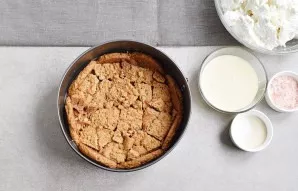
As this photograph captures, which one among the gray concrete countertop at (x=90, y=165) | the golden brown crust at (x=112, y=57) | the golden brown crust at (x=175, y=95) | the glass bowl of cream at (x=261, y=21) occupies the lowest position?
the gray concrete countertop at (x=90, y=165)

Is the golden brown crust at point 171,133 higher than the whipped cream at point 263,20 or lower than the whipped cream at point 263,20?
lower

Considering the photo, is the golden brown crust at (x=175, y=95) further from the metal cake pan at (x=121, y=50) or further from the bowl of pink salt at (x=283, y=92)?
the bowl of pink salt at (x=283, y=92)

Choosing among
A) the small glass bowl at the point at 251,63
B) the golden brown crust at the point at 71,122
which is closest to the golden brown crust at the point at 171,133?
the small glass bowl at the point at 251,63

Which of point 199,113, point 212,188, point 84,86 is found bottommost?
point 212,188

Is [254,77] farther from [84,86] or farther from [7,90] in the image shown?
[7,90]

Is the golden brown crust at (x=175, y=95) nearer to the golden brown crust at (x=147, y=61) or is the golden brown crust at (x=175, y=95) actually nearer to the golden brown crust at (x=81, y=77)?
the golden brown crust at (x=147, y=61)

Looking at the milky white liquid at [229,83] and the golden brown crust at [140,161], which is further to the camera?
the milky white liquid at [229,83]

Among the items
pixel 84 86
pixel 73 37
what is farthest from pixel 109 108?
pixel 73 37

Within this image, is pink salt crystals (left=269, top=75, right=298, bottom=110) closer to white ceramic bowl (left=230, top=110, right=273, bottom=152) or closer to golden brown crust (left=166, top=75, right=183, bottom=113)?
white ceramic bowl (left=230, top=110, right=273, bottom=152)
